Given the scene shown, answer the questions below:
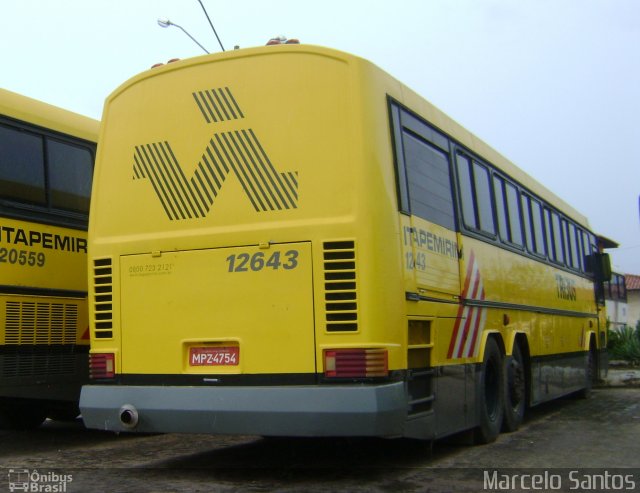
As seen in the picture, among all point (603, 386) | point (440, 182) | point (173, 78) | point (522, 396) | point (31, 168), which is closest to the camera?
point (173, 78)

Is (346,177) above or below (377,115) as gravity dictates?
below

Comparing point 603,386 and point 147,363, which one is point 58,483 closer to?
point 147,363

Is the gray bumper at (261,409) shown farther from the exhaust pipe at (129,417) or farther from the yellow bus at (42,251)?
the yellow bus at (42,251)

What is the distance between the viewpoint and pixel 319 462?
7.87 metres

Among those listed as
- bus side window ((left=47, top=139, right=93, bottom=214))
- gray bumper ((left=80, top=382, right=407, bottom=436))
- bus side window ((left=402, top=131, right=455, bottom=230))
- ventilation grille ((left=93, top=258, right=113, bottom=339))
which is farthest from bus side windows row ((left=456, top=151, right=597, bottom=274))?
bus side window ((left=47, top=139, right=93, bottom=214))

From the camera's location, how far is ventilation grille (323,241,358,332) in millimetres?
6441

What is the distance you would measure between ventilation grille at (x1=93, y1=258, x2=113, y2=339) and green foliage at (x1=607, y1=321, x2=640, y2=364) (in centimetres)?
1896

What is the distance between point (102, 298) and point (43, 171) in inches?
99.3

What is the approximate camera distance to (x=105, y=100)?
7.89 m

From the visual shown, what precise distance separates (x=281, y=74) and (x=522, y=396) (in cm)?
518

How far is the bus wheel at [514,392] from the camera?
9.64 metres

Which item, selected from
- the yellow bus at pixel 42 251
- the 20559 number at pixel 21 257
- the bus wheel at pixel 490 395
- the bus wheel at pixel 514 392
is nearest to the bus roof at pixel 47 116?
the yellow bus at pixel 42 251

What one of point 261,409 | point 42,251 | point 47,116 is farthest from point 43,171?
point 261,409

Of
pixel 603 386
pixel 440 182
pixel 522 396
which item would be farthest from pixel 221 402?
pixel 603 386
